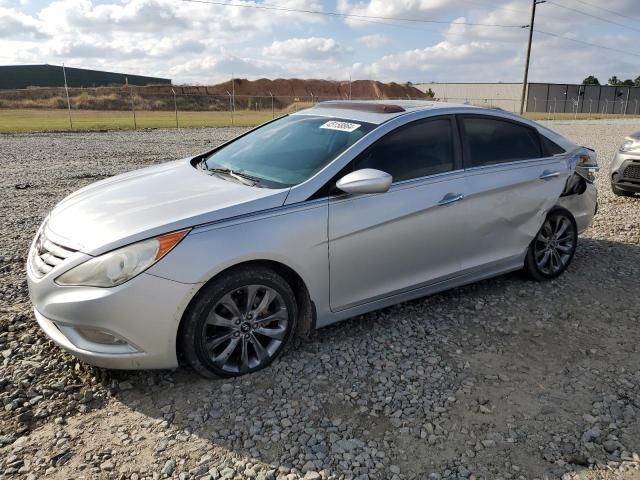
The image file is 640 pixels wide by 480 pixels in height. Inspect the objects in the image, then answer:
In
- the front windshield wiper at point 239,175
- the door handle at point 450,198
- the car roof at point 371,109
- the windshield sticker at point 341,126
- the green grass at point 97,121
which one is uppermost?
the car roof at point 371,109

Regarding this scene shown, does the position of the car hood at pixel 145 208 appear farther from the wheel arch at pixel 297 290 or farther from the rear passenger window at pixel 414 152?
the rear passenger window at pixel 414 152

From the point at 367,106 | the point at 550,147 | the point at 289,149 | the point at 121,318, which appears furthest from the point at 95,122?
the point at 121,318

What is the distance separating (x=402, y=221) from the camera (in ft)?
11.8

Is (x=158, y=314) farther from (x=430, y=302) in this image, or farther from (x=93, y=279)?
(x=430, y=302)

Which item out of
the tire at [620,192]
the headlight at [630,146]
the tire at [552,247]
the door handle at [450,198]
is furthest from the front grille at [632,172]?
the door handle at [450,198]

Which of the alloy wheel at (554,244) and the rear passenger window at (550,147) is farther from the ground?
the rear passenger window at (550,147)

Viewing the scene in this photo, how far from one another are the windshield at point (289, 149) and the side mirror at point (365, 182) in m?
0.25

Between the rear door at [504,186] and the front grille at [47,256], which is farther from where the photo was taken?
the rear door at [504,186]

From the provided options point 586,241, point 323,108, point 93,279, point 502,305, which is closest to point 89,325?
point 93,279

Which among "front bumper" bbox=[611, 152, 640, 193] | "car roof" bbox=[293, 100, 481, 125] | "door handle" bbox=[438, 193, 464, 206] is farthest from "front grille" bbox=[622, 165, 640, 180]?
"door handle" bbox=[438, 193, 464, 206]

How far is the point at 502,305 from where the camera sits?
434cm

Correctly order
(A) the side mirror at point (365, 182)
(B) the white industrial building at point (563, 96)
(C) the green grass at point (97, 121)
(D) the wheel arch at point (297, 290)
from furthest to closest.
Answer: (B) the white industrial building at point (563, 96)
(C) the green grass at point (97, 121)
(A) the side mirror at point (365, 182)
(D) the wheel arch at point (297, 290)

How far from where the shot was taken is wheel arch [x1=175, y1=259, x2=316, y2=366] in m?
3.02

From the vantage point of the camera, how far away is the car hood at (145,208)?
2898 mm
